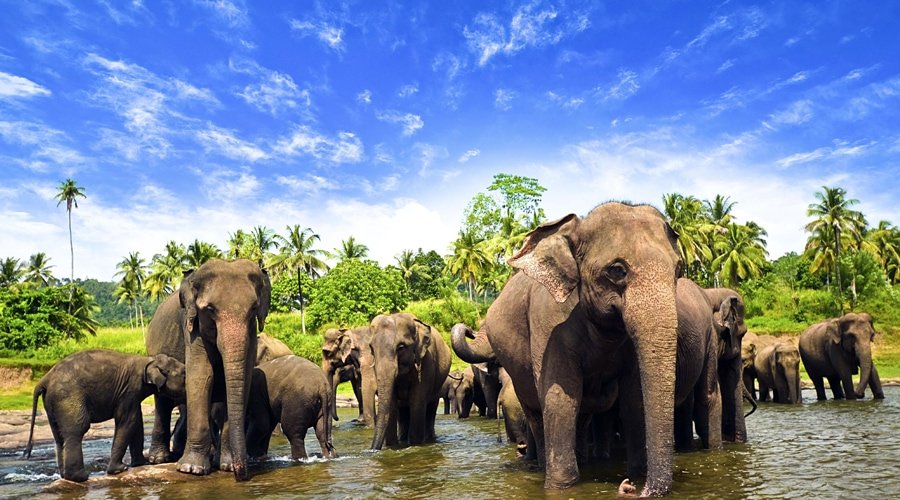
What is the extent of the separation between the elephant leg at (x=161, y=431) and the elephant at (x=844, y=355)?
59.9 ft

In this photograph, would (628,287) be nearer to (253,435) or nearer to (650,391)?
(650,391)

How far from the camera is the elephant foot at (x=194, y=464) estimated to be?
9594mm

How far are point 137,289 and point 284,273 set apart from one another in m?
27.2

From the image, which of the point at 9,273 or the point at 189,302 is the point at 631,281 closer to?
the point at 189,302

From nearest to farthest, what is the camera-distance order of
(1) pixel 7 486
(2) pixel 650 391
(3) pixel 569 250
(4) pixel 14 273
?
(2) pixel 650 391, (3) pixel 569 250, (1) pixel 7 486, (4) pixel 14 273

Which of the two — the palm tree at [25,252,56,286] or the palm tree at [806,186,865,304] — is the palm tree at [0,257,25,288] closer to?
the palm tree at [25,252,56,286]

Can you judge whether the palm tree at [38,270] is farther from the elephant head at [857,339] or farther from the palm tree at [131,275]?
the elephant head at [857,339]

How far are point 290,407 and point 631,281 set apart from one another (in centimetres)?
757

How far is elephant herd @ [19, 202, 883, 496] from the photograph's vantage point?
5875mm

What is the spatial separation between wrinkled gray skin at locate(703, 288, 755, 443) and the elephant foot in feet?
24.4

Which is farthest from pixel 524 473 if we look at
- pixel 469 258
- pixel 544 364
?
pixel 469 258

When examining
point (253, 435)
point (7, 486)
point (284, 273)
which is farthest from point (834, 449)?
point (284, 273)

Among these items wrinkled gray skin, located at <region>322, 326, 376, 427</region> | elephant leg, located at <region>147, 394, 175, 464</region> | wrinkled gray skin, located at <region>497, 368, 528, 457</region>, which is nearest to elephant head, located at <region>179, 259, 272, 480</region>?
elephant leg, located at <region>147, 394, 175, 464</region>

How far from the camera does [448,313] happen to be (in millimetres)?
58906
